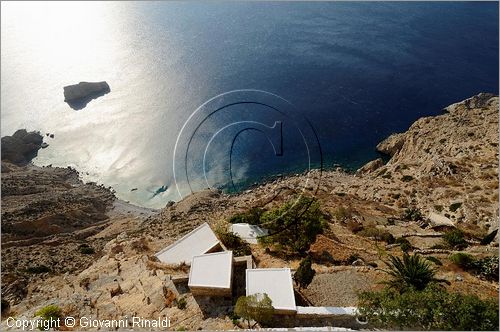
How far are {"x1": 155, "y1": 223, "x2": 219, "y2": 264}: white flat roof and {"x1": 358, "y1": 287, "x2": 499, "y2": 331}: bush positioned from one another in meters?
11.9

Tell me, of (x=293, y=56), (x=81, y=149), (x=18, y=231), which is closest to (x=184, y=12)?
(x=293, y=56)

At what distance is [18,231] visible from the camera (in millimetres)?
43156

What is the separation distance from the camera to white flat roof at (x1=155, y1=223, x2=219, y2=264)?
26312 mm

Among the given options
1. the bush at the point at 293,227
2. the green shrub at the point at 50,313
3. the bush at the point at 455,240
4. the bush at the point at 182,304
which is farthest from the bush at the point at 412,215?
the green shrub at the point at 50,313

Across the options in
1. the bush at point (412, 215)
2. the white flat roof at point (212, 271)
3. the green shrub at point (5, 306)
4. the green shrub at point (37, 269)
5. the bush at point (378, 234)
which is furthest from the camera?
the bush at point (412, 215)

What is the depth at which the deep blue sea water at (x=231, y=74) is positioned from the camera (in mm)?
62938

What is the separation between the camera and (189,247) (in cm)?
2689

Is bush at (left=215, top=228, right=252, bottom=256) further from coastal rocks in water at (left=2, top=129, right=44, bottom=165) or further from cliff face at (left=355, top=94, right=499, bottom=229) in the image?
coastal rocks in water at (left=2, top=129, right=44, bottom=165)

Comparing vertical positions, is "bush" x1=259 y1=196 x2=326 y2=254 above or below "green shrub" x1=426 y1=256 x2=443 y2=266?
above

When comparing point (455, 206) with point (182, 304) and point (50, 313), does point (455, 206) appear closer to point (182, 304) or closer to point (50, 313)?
point (182, 304)

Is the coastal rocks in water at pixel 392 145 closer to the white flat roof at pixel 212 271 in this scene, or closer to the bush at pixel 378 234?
the bush at pixel 378 234

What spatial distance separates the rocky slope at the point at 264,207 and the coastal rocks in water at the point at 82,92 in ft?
76.3

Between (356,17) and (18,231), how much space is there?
10607cm

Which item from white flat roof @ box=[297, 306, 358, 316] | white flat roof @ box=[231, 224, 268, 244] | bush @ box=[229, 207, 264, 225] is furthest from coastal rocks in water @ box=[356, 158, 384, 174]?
white flat roof @ box=[297, 306, 358, 316]
